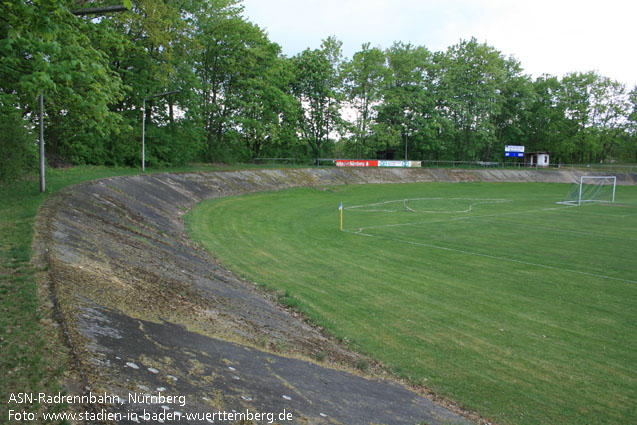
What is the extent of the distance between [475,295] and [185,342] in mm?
9384

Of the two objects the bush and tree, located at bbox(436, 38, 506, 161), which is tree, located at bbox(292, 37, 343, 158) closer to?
tree, located at bbox(436, 38, 506, 161)

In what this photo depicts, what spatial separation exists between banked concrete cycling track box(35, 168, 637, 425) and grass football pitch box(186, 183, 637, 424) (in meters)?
1.27

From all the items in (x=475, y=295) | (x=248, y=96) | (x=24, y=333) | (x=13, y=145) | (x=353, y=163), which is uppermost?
(x=248, y=96)

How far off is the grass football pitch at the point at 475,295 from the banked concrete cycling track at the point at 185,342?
127 cm

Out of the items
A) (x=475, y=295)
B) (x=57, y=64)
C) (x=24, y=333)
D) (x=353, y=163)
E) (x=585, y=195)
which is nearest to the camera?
(x=24, y=333)

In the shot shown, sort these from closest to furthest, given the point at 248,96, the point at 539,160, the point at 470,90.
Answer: the point at 248,96 < the point at 470,90 < the point at 539,160

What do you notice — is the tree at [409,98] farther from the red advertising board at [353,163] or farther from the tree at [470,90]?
the red advertising board at [353,163]

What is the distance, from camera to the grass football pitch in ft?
24.3

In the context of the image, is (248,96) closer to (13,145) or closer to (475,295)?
(13,145)

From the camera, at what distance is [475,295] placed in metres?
12.3
